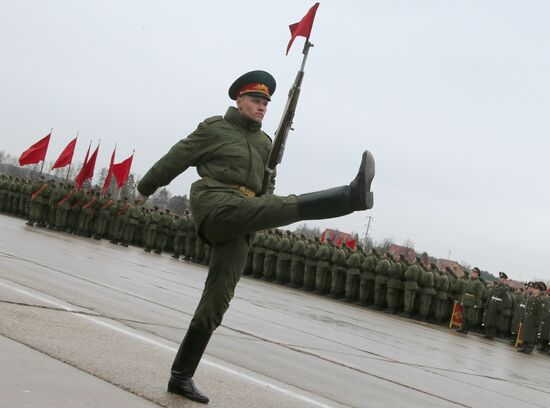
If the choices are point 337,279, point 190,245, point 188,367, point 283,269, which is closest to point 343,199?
point 188,367

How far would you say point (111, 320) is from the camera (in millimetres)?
6977

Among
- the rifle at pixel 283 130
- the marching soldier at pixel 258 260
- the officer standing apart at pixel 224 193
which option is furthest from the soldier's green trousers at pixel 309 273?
the officer standing apart at pixel 224 193

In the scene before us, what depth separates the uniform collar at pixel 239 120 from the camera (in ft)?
15.6

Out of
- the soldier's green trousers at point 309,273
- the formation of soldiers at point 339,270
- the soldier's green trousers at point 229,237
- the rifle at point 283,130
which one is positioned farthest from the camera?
the soldier's green trousers at point 309,273

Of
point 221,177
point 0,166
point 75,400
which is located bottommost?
point 75,400

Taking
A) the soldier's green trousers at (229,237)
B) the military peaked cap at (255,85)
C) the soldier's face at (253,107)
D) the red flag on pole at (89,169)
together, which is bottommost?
the soldier's green trousers at (229,237)

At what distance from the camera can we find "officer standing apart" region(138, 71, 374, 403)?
4281mm

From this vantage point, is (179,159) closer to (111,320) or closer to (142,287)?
(111,320)

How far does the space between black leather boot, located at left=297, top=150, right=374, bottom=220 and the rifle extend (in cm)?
78

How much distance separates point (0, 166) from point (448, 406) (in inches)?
5877

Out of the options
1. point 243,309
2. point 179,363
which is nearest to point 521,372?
point 243,309

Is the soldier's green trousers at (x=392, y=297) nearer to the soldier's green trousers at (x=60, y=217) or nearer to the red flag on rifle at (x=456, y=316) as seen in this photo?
the red flag on rifle at (x=456, y=316)

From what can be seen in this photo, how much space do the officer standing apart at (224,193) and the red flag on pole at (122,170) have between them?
2036cm

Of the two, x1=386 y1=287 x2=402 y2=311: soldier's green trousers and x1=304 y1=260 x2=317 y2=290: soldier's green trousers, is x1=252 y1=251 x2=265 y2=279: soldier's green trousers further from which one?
x1=386 y1=287 x2=402 y2=311: soldier's green trousers
